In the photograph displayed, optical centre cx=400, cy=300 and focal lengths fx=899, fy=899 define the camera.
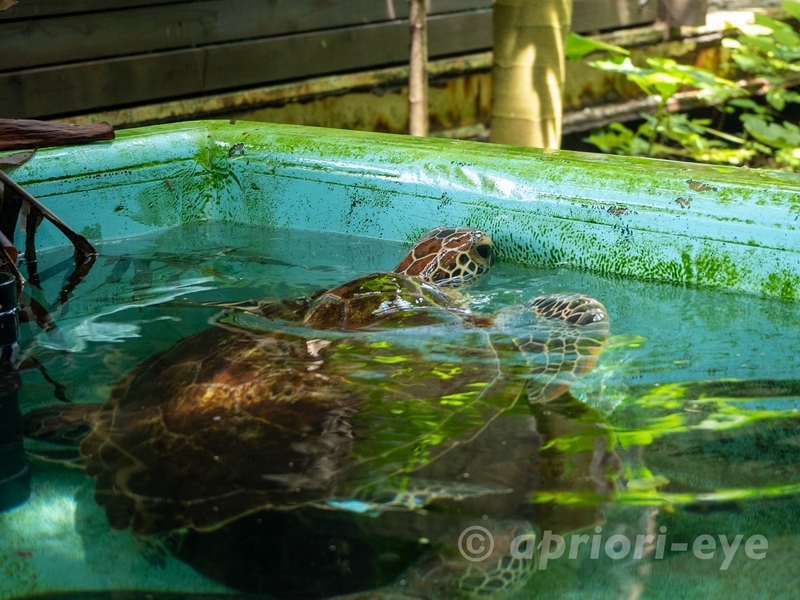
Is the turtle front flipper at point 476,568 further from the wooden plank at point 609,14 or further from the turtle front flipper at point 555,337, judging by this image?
the wooden plank at point 609,14

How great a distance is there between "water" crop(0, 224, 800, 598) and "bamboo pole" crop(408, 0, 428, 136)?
199 cm

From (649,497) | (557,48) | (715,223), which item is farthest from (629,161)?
(649,497)

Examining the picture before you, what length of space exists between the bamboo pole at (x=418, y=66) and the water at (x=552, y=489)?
199cm

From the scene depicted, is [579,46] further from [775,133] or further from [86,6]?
[86,6]

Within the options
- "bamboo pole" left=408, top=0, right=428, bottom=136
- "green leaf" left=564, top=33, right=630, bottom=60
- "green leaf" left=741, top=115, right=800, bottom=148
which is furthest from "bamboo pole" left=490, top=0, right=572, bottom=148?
"green leaf" left=741, top=115, right=800, bottom=148

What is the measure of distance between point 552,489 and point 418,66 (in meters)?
2.85

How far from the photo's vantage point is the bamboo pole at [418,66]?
391cm

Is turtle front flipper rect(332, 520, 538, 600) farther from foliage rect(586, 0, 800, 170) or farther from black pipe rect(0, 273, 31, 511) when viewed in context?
foliage rect(586, 0, 800, 170)

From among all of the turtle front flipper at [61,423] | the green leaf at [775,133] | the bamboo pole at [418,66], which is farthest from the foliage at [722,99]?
the turtle front flipper at [61,423]

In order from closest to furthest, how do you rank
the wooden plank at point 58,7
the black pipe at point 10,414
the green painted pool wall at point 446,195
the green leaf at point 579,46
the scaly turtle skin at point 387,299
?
the black pipe at point 10,414 → the scaly turtle skin at point 387,299 → the green painted pool wall at point 446,195 → the wooden plank at point 58,7 → the green leaf at point 579,46

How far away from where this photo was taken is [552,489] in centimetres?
146

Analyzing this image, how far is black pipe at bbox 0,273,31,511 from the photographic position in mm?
1540

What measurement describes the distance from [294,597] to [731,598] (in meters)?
0.61

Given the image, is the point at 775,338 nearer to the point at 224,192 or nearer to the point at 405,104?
the point at 224,192
